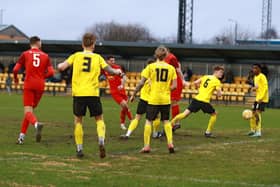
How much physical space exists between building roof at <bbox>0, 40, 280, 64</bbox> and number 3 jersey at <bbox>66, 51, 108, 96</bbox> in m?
31.0

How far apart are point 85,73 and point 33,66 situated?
8.20 feet

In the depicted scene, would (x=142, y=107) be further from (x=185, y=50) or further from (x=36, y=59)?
(x=185, y=50)

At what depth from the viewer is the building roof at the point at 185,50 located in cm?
4262

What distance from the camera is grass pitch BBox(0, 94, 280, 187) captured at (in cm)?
893

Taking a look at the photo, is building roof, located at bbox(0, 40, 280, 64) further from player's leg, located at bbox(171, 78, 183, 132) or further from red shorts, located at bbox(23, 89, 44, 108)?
red shorts, located at bbox(23, 89, 44, 108)

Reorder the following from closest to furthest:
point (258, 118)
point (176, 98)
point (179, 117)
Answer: point (179, 117) < point (176, 98) < point (258, 118)

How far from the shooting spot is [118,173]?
960cm

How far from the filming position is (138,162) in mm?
10930

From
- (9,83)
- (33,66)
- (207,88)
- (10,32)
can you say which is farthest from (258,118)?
(10,32)

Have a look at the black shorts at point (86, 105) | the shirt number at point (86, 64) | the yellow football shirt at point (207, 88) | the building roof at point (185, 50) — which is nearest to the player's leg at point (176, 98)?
the yellow football shirt at point (207, 88)

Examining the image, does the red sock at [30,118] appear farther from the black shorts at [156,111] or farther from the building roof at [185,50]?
the building roof at [185,50]

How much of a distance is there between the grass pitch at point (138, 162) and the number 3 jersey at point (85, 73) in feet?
3.82

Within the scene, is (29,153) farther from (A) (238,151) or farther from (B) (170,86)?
(A) (238,151)

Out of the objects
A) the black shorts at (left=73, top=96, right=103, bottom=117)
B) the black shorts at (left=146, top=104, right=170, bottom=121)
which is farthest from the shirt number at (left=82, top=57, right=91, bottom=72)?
the black shorts at (left=146, top=104, right=170, bottom=121)
